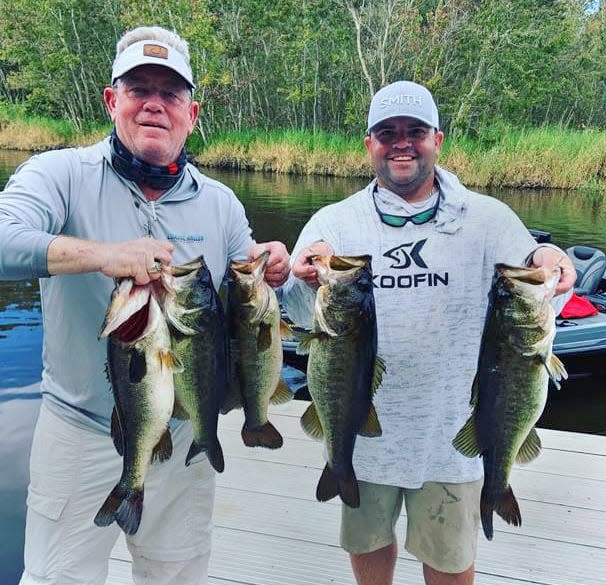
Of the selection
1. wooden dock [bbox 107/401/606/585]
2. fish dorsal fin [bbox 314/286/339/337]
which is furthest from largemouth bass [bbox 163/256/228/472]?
wooden dock [bbox 107/401/606/585]

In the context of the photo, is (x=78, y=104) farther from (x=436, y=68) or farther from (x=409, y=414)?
(x=409, y=414)

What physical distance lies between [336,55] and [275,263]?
29.4 meters

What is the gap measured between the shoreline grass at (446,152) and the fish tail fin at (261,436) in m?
21.2

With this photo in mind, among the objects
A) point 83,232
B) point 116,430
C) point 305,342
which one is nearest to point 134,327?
Result: point 116,430

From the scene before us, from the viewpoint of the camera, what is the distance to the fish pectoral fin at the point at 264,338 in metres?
2.38

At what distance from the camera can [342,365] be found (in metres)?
2.34

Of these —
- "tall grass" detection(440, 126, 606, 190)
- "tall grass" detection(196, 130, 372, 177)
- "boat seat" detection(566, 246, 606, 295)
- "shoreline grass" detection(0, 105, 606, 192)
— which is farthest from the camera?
"tall grass" detection(196, 130, 372, 177)

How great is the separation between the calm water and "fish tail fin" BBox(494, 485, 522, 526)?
3.32m

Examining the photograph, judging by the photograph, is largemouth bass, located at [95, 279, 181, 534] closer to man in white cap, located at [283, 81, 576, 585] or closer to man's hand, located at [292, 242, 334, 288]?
man's hand, located at [292, 242, 334, 288]

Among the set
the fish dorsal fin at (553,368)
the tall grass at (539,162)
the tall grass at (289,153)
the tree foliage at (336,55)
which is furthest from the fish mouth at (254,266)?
the tree foliage at (336,55)

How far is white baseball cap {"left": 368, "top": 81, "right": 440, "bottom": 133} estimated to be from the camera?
8.38 feet

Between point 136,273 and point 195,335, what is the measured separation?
1.31 ft

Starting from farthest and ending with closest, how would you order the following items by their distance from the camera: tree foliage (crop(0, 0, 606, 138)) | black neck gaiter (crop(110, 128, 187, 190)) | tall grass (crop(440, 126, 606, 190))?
tree foliage (crop(0, 0, 606, 138)) < tall grass (crop(440, 126, 606, 190)) < black neck gaiter (crop(110, 128, 187, 190))

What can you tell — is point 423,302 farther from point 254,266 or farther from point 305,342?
point 254,266
